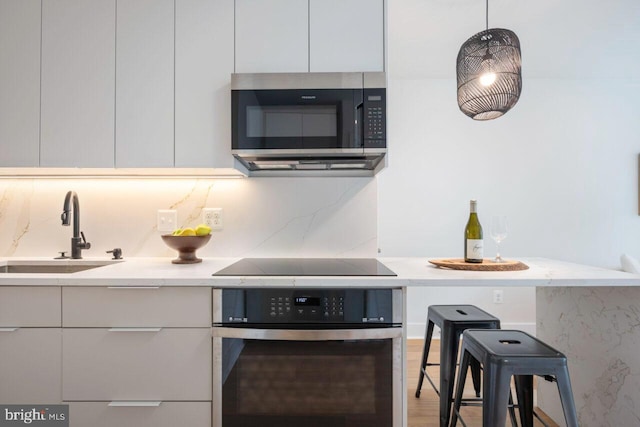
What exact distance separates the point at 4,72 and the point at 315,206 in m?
1.58

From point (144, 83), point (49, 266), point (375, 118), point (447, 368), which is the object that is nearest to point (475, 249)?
point (447, 368)

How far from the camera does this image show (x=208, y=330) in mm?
1320

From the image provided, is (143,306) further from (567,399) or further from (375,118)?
(567,399)

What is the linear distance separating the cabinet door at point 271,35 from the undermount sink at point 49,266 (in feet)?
4.08

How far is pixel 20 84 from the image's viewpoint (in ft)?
5.40

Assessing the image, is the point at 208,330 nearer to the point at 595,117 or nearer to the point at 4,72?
the point at 4,72

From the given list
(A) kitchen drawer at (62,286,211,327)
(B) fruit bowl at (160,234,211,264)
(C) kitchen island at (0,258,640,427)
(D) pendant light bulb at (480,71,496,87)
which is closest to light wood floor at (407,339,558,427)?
(C) kitchen island at (0,258,640,427)

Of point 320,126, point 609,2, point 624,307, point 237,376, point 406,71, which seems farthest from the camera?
point 406,71

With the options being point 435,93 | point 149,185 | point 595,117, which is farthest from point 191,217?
point 595,117

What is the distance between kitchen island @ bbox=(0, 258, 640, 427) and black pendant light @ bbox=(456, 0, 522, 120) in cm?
75

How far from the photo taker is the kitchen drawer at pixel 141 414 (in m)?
1.31

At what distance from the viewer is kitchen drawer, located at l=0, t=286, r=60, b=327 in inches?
51.9

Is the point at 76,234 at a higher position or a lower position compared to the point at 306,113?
lower

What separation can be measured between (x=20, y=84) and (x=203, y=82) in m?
0.83
